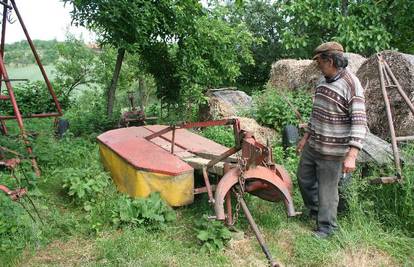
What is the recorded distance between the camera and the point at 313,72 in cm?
895

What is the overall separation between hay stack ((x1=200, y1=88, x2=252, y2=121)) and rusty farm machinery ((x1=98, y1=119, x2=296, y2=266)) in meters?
3.14

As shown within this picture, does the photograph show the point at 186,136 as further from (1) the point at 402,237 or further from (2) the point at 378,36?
(2) the point at 378,36

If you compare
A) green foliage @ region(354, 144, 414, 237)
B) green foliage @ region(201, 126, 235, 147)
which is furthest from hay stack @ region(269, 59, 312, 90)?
green foliage @ region(354, 144, 414, 237)

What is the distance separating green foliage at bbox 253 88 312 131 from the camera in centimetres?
782

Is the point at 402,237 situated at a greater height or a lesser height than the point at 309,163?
lesser

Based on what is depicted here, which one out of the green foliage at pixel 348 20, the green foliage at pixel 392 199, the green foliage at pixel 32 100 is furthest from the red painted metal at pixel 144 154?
the green foliage at pixel 32 100

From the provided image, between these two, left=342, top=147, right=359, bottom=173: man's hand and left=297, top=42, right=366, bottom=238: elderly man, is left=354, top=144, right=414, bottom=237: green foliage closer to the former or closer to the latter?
left=297, top=42, right=366, bottom=238: elderly man

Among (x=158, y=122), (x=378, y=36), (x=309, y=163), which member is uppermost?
(x=378, y=36)

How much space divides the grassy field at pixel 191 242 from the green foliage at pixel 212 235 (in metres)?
0.07

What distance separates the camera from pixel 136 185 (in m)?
4.66

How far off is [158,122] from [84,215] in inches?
202

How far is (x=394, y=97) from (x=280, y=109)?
226 centimetres

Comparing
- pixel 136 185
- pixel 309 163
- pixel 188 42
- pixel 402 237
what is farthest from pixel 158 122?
pixel 402 237

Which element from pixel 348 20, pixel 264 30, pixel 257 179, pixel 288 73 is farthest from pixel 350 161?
pixel 264 30
